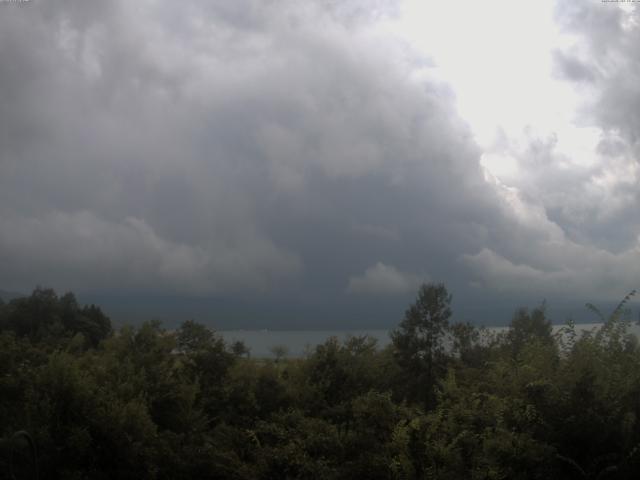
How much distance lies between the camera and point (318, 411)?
20672 mm

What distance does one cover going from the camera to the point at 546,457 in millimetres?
12172

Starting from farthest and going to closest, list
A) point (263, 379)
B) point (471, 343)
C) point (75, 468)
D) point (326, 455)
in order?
point (471, 343) < point (263, 379) < point (326, 455) < point (75, 468)

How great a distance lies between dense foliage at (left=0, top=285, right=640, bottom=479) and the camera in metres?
12.7

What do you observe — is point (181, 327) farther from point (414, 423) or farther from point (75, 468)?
point (414, 423)

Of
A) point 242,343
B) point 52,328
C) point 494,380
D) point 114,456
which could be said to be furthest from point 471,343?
point 52,328

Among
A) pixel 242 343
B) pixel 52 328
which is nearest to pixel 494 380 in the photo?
pixel 242 343

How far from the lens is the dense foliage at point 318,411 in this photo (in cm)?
1274

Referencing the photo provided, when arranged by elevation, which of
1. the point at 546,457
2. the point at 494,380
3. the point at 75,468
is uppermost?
the point at 494,380

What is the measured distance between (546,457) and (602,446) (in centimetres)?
140

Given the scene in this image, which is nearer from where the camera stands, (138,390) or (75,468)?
(75,468)

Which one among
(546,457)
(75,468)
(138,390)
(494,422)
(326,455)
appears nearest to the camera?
(546,457)

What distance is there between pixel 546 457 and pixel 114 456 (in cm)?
1136

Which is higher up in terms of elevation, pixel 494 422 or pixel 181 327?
pixel 181 327

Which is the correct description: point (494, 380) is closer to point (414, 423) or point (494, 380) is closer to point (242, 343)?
point (414, 423)
